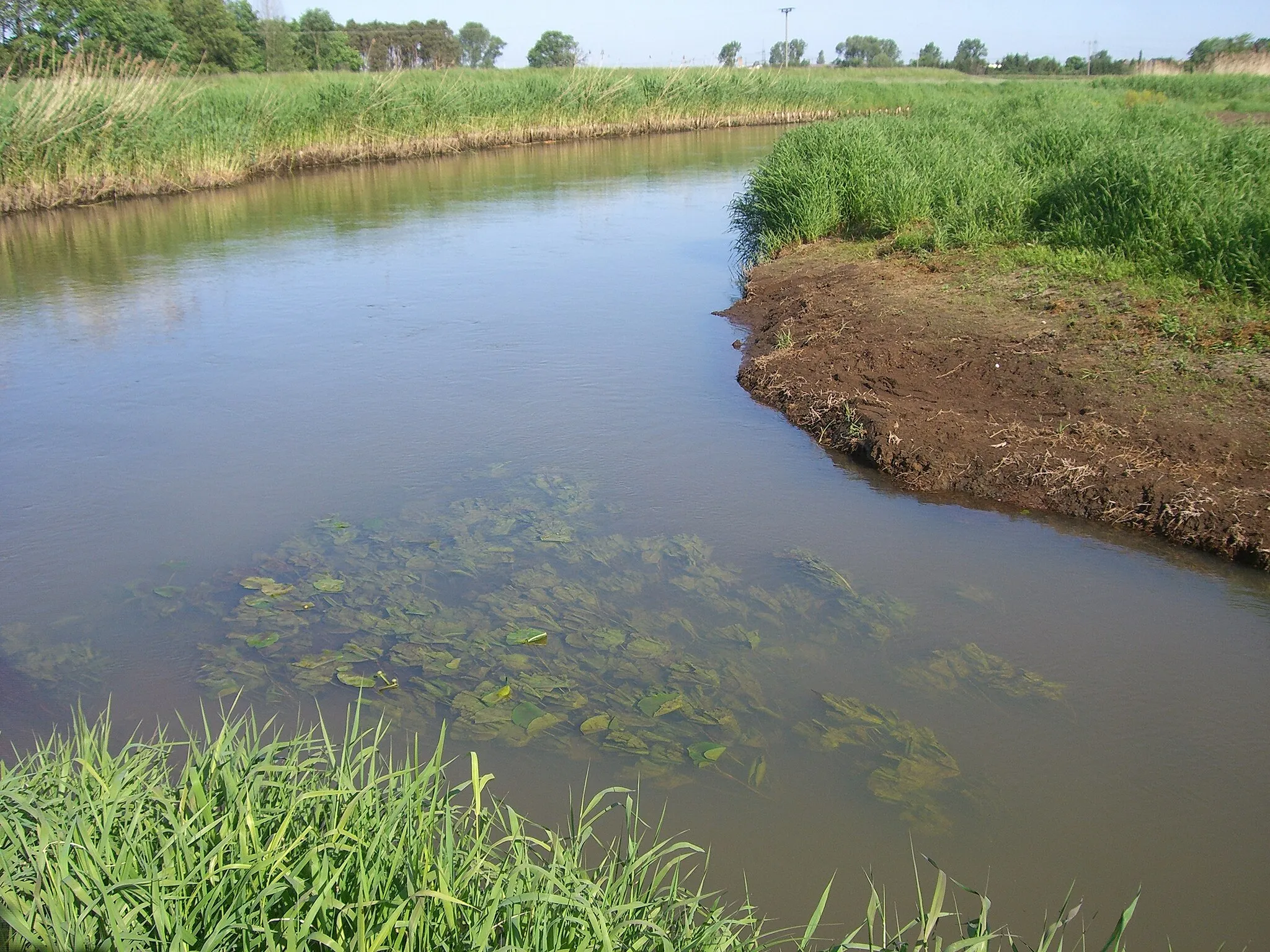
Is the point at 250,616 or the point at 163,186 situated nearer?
the point at 250,616

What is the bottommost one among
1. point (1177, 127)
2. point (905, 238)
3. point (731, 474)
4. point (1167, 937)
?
point (1167, 937)

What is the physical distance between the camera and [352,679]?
395 cm

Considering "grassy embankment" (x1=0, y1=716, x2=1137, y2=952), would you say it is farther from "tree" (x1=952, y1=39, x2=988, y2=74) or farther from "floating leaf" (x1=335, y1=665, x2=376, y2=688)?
"tree" (x1=952, y1=39, x2=988, y2=74)

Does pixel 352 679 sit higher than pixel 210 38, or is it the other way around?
pixel 210 38

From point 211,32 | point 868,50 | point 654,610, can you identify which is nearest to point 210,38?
point 211,32

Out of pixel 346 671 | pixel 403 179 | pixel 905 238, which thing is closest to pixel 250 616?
pixel 346 671

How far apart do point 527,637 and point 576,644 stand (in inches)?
8.3

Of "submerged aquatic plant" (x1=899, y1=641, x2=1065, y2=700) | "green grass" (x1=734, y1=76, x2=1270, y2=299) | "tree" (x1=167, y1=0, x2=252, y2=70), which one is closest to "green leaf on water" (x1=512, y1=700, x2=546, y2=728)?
"submerged aquatic plant" (x1=899, y1=641, x2=1065, y2=700)

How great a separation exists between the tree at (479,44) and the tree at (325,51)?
25.3 meters

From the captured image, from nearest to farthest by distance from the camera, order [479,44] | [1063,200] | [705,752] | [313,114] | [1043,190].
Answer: [705,752] → [1063,200] → [1043,190] → [313,114] → [479,44]

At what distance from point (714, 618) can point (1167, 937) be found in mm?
2093

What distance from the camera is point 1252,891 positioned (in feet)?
9.38

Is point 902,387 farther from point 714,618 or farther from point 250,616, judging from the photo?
point 250,616

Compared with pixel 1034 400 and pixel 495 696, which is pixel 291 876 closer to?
pixel 495 696
